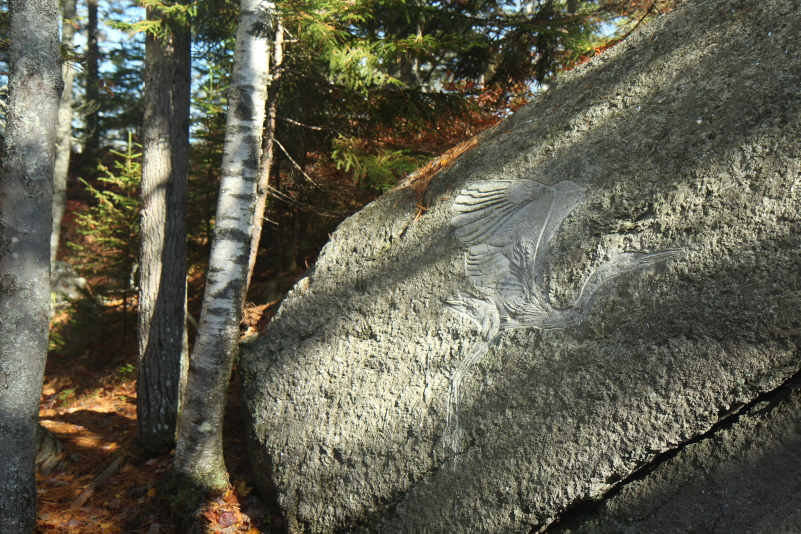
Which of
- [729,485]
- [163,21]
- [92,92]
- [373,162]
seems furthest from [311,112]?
[92,92]

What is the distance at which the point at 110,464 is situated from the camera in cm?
493

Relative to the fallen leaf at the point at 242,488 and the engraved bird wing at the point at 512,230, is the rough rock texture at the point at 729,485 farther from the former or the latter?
the fallen leaf at the point at 242,488

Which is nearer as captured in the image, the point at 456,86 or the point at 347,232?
the point at 347,232

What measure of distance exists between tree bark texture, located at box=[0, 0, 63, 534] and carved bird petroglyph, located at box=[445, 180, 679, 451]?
2778 mm

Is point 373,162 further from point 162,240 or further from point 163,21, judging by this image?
point 163,21

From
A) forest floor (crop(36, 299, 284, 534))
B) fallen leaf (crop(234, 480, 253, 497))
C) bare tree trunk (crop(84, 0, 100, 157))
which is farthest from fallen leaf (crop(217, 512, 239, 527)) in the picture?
bare tree trunk (crop(84, 0, 100, 157))

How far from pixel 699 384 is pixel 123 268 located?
7350 mm

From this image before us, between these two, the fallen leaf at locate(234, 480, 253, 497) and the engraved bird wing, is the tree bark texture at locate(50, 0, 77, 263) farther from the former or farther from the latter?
the engraved bird wing

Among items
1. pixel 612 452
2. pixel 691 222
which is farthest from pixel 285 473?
pixel 691 222

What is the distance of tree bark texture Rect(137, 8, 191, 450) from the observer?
206 inches

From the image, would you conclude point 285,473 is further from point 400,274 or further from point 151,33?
point 151,33

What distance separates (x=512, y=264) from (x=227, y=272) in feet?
7.39

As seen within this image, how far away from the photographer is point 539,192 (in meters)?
3.30

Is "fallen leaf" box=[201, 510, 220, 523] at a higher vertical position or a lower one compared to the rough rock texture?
lower
